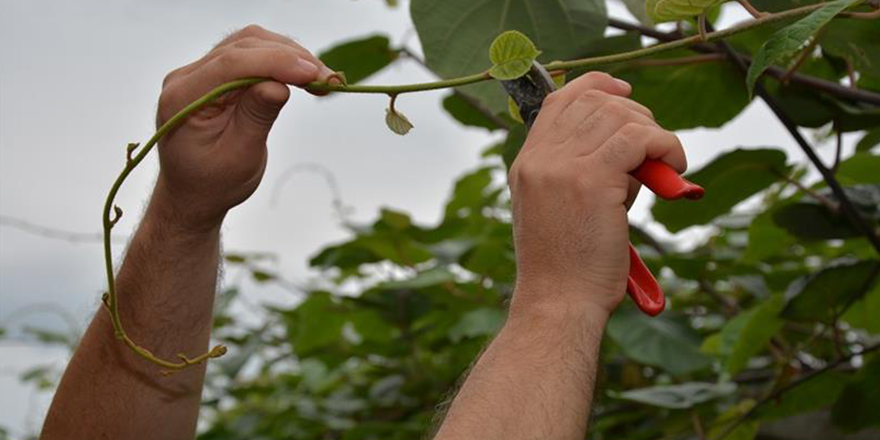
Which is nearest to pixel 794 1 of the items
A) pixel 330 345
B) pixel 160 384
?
pixel 160 384

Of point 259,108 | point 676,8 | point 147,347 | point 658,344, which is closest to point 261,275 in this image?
point 658,344

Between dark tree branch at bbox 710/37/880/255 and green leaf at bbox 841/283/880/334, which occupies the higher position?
dark tree branch at bbox 710/37/880/255

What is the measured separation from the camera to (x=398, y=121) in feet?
2.88

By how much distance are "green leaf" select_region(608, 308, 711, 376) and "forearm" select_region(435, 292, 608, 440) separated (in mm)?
906

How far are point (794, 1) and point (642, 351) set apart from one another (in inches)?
28.2

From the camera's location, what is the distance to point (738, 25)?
845mm

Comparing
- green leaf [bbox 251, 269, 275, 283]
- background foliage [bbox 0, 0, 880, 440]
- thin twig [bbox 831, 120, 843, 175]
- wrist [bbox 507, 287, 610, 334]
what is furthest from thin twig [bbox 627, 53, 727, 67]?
green leaf [bbox 251, 269, 275, 283]

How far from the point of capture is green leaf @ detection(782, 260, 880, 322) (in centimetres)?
137

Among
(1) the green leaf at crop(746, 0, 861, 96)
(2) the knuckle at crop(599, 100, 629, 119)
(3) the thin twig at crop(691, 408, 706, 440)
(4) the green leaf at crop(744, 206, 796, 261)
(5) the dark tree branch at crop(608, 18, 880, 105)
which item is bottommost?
(3) the thin twig at crop(691, 408, 706, 440)

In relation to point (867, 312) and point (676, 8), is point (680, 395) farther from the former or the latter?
point (676, 8)

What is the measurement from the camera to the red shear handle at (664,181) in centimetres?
75

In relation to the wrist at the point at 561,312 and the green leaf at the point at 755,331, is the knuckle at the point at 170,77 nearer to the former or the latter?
the wrist at the point at 561,312

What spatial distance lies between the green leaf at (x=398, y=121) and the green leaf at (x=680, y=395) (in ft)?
2.29

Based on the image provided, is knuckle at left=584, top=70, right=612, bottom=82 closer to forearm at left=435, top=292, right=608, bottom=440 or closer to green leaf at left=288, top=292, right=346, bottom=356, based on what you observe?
forearm at left=435, top=292, right=608, bottom=440
